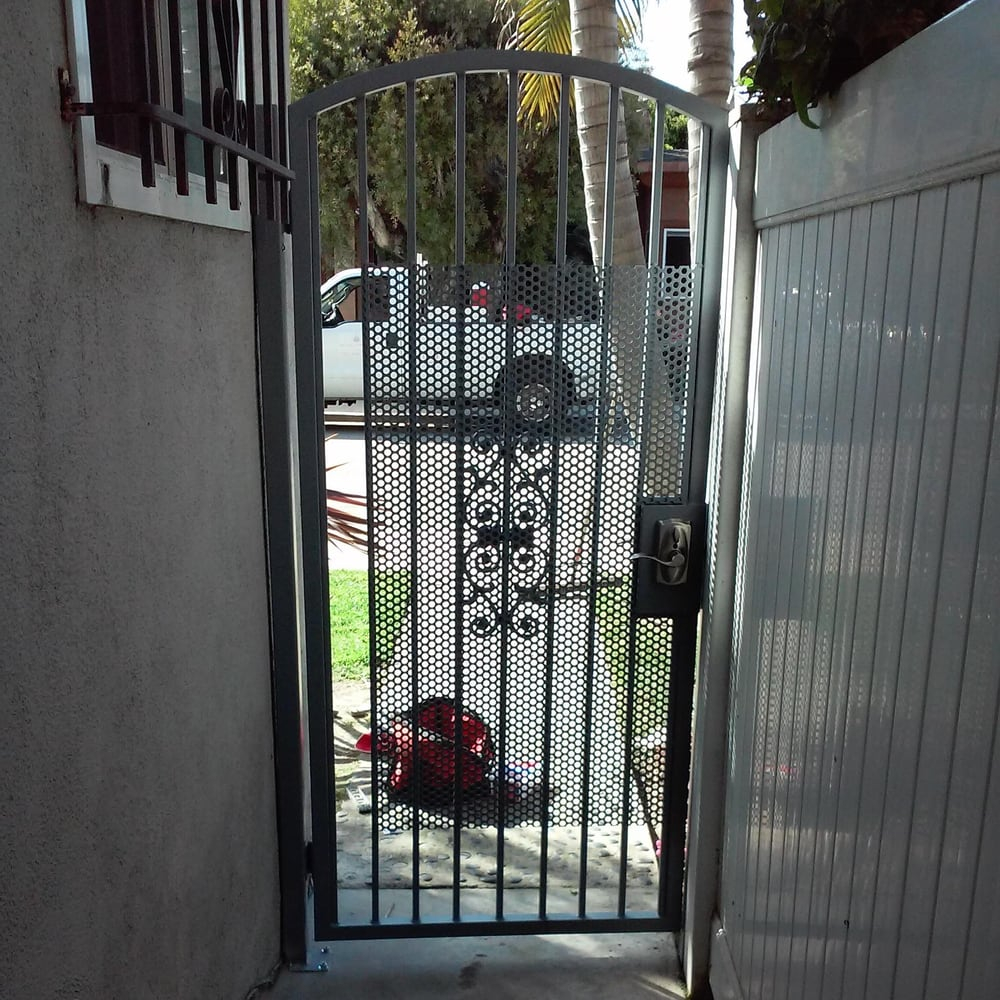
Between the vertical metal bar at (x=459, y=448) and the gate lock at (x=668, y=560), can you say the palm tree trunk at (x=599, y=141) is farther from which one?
the gate lock at (x=668, y=560)

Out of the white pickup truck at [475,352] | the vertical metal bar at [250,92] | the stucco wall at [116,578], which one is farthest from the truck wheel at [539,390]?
the vertical metal bar at [250,92]

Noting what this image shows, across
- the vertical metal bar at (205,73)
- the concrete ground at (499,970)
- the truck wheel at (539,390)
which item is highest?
the vertical metal bar at (205,73)

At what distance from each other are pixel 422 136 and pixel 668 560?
1328 centimetres

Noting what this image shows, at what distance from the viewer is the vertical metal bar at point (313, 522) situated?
9.29ft

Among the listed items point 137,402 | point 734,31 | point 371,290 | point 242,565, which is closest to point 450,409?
point 371,290

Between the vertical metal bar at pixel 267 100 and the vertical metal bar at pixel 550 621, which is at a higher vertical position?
the vertical metal bar at pixel 267 100

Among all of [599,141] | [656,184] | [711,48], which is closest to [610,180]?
[656,184]

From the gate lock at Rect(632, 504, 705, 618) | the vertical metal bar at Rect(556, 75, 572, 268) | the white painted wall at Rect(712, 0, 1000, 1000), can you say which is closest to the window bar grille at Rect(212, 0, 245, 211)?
the vertical metal bar at Rect(556, 75, 572, 268)

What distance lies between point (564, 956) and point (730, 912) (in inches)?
26.1

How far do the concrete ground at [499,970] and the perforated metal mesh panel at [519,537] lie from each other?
25 cm

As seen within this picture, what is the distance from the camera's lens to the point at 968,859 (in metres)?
1.37

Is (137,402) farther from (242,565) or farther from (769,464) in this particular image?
(769,464)

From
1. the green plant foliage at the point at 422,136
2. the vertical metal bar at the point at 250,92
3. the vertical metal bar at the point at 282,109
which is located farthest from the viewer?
the green plant foliage at the point at 422,136

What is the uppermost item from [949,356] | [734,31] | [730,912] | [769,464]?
[734,31]
